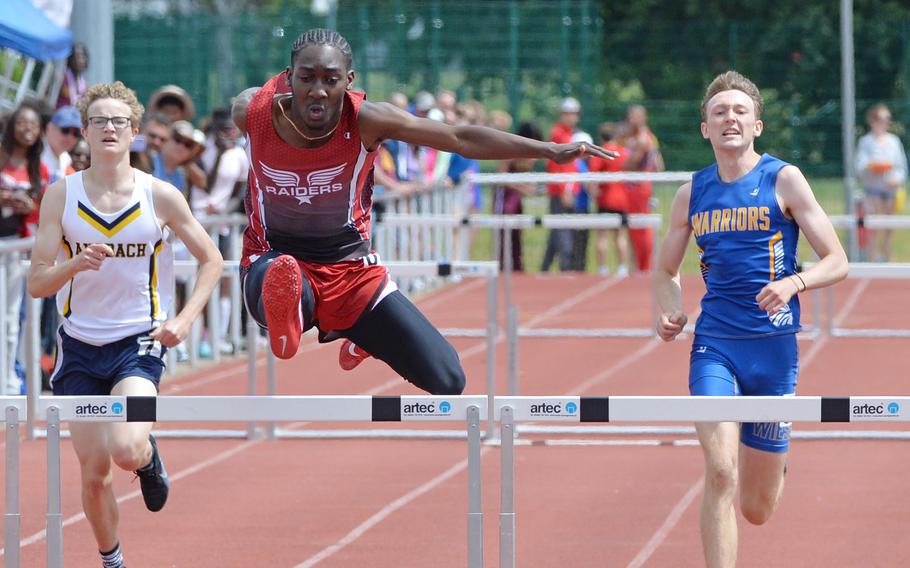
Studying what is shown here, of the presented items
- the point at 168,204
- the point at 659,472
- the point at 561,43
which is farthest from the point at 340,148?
the point at 561,43

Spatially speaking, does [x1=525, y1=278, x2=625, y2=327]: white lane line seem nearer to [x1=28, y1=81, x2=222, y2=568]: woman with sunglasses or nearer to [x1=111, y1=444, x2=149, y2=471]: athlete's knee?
[x1=28, y1=81, x2=222, y2=568]: woman with sunglasses

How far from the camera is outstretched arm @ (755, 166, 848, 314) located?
5762mm

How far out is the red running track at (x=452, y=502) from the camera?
24.5ft

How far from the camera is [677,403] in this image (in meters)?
5.16

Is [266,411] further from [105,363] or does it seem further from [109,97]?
[109,97]

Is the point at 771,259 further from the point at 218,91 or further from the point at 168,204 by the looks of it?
the point at 218,91

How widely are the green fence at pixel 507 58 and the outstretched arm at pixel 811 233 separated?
63.9 ft

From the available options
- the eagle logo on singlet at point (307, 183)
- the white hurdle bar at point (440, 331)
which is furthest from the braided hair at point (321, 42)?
the white hurdle bar at point (440, 331)

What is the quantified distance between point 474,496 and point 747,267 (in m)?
1.40

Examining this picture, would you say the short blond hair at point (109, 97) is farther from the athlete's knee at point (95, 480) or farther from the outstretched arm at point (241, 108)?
the athlete's knee at point (95, 480)

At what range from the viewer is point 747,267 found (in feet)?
19.7

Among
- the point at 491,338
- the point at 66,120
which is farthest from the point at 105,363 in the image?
the point at 66,120

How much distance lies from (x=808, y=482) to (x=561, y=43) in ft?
56.2

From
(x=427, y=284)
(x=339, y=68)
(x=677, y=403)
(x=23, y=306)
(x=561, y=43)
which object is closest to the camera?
(x=677, y=403)
